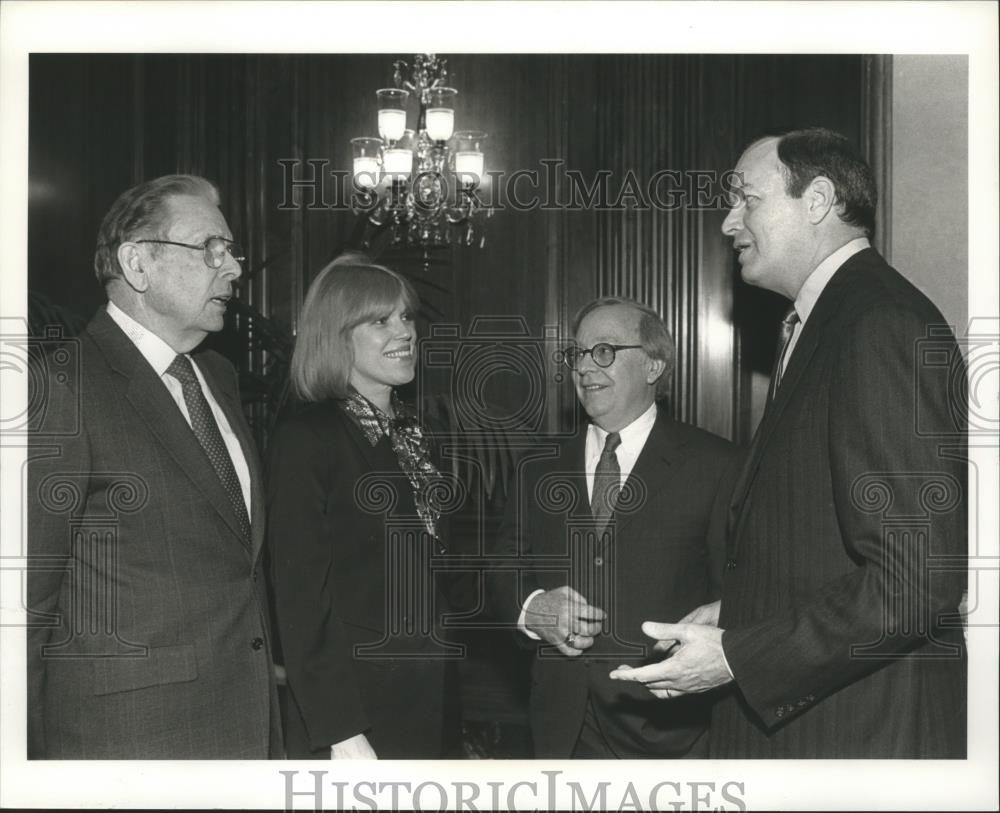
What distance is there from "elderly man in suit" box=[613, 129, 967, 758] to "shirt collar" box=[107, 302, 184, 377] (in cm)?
145

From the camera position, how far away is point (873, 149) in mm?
3271

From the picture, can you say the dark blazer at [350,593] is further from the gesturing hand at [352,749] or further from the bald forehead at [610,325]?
the bald forehead at [610,325]

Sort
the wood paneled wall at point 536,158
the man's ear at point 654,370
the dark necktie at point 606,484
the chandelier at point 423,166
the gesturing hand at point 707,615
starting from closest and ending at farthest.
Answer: the gesturing hand at point 707,615 < the dark necktie at point 606,484 < the man's ear at point 654,370 < the wood paneled wall at point 536,158 < the chandelier at point 423,166

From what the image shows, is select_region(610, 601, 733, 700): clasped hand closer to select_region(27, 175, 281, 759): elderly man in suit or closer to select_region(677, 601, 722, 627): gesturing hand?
select_region(677, 601, 722, 627): gesturing hand

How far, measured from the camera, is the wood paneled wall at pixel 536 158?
4211mm

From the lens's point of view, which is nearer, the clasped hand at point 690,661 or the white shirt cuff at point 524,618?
the clasped hand at point 690,661

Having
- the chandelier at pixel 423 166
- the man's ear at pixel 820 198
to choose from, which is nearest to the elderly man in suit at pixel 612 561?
the man's ear at pixel 820 198

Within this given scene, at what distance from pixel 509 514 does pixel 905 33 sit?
1.75 metres

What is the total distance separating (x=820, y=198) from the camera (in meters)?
2.60

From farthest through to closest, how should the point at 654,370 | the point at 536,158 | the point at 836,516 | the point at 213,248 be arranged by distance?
the point at 536,158
the point at 654,370
the point at 213,248
the point at 836,516

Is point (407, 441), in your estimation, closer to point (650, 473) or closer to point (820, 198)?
point (650, 473)

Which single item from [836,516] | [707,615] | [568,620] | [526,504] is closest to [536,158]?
[526,504]

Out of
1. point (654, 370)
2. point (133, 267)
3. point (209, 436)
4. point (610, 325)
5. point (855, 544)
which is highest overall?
point (133, 267)

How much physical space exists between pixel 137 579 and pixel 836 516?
178cm
